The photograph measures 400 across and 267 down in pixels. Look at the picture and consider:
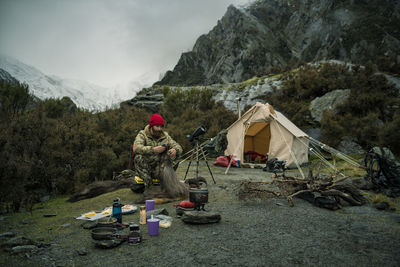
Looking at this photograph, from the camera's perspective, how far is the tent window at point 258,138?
11.7 meters

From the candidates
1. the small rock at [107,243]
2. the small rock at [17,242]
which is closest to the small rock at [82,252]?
the small rock at [107,243]

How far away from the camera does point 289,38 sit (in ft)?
260

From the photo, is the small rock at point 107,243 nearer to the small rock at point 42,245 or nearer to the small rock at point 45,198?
the small rock at point 42,245

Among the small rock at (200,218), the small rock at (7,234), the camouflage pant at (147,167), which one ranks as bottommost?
the small rock at (7,234)

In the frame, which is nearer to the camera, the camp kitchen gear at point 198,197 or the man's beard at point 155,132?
the camp kitchen gear at point 198,197

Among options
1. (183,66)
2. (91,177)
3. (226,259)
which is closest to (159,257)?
(226,259)

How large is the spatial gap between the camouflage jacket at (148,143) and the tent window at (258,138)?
727 cm

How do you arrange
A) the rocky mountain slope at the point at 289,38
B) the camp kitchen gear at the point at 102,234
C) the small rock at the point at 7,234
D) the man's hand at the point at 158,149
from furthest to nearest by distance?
the rocky mountain slope at the point at 289,38, the man's hand at the point at 158,149, the small rock at the point at 7,234, the camp kitchen gear at the point at 102,234

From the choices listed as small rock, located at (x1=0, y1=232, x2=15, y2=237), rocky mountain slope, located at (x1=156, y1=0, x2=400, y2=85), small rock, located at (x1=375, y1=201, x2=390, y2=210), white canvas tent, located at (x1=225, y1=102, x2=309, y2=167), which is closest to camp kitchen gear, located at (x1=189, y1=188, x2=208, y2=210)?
small rock, located at (x1=0, y1=232, x2=15, y2=237)

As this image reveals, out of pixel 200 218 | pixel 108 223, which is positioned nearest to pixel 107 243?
pixel 108 223

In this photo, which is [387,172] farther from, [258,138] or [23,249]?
[258,138]

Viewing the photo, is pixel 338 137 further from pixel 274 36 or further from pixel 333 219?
pixel 274 36

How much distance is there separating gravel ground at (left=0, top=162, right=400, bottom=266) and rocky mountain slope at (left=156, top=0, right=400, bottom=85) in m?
32.8

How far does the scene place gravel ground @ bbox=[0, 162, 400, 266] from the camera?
2145 mm
